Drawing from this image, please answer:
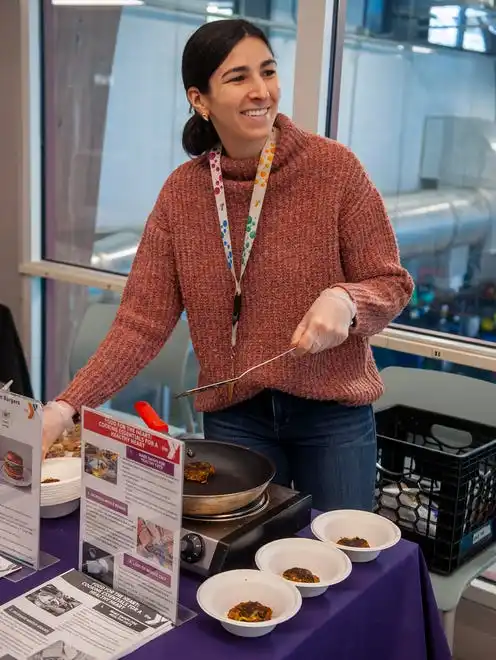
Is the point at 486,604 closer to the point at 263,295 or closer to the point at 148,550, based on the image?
the point at 263,295

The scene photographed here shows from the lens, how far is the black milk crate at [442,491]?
5.78ft

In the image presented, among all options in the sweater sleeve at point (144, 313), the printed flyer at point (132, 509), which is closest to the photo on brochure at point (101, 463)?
the printed flyer at point (132, 509)

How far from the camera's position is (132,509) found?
3.29ft

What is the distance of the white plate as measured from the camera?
1.11 metres

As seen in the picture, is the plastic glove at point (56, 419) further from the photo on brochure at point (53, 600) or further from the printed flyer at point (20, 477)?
the photo on brochure at point (53, 600)

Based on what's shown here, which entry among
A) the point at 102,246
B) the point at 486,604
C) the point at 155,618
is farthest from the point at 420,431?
the point at 102,246

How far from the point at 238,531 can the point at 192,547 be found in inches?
2.7

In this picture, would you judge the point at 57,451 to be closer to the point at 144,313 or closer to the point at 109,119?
the point at 144,313

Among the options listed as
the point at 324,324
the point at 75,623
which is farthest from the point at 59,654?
the point at 324,324

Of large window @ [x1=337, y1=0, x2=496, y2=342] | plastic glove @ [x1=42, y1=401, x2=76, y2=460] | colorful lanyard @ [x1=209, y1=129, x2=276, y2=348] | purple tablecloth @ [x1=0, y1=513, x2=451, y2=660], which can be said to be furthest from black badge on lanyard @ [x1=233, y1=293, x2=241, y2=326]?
large window @ [x1=337, y1=0, x2=496, y2=342]

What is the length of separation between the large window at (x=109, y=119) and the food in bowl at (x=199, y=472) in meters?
1.93

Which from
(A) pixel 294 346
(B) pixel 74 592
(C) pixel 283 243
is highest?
(C) pixel 283 243

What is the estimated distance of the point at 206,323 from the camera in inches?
58.2

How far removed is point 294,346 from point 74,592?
18.4 inches
